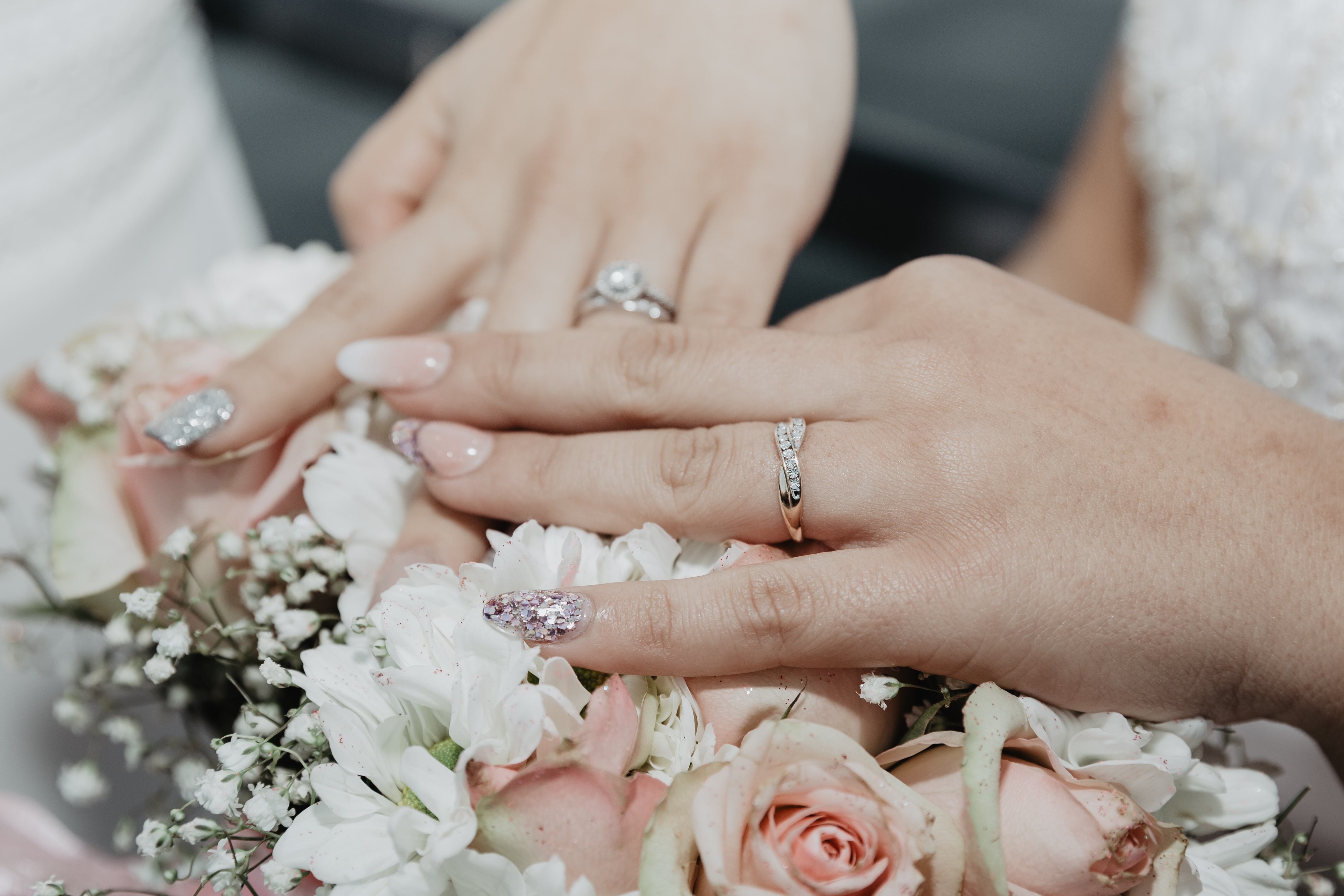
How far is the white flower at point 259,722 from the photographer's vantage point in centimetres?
74

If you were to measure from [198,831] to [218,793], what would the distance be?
53mm

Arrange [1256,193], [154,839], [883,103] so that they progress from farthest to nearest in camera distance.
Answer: [883,103]
[1256,193]
[154,839]

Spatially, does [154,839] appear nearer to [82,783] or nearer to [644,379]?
[82,783]

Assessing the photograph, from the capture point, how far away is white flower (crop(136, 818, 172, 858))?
66cm

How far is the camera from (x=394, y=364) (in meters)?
0.95

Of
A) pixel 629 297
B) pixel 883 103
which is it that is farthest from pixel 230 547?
pixel 883 103

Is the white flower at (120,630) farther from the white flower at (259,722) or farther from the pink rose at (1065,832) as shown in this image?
the pink rose at (1065,832)

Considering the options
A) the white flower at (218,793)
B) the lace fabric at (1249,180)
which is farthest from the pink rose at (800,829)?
the lace fabric at (1249,180)

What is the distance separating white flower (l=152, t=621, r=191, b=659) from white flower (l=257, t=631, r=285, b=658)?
0.18ft

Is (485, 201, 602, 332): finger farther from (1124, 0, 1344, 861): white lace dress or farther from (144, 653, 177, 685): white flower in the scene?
(1124, 0, 1344, 861): white lace dress

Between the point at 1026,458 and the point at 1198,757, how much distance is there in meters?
0.29

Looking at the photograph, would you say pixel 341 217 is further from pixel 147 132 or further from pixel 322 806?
pixel 322 806

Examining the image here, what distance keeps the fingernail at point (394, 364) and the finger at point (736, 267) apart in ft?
0.98

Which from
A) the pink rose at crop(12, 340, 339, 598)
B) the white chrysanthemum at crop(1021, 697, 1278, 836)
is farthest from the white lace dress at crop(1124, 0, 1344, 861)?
the pink rose at crop(12, 340, 339, 598)
